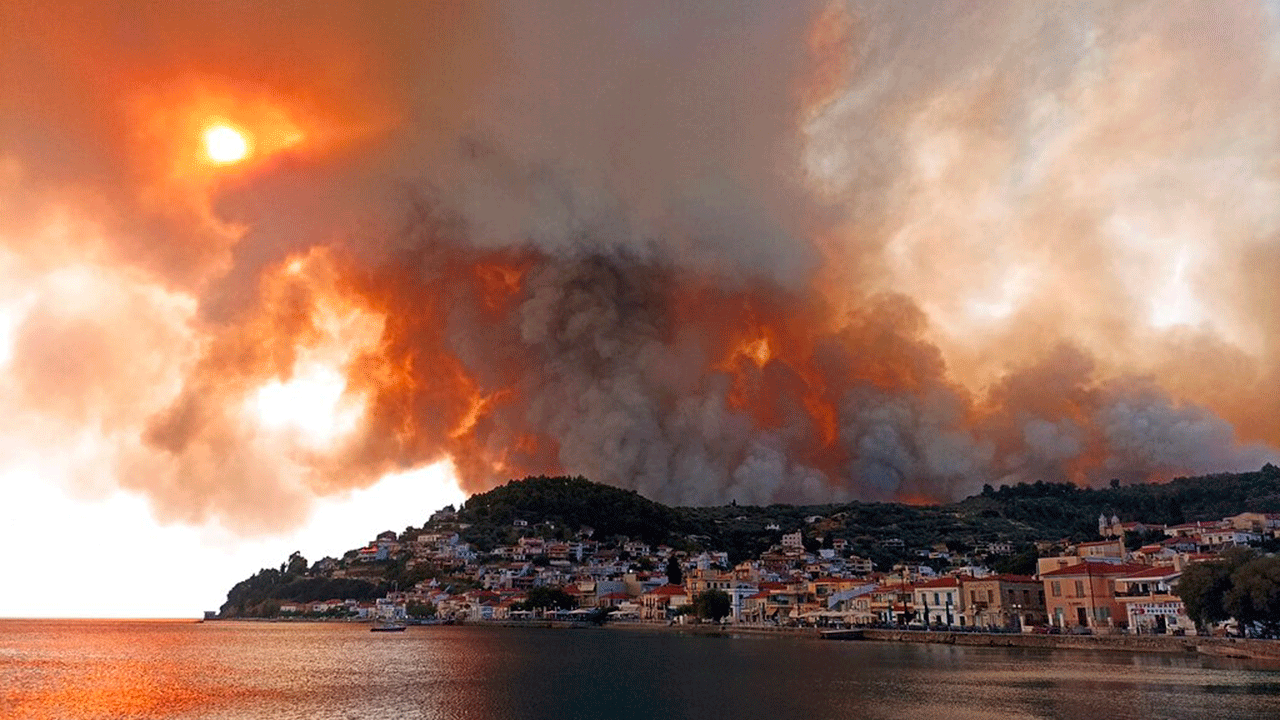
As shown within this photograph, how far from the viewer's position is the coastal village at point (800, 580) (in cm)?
5719

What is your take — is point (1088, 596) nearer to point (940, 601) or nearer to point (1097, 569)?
point (1097, 569)

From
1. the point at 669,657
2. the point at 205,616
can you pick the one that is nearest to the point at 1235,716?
the point at 669,657

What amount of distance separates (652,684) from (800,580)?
6280 cm

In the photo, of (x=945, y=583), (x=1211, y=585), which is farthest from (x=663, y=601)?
(x=1211, y=585)

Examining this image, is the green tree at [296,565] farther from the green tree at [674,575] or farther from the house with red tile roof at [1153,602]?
the house with red tile roof at [1153,602]

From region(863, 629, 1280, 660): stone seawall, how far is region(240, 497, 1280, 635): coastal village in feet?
9.64

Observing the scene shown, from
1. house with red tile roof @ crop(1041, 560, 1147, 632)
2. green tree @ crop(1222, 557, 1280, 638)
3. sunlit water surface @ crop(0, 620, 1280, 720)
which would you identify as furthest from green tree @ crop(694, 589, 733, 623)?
green tree @ crop(1222, 557, 1280, 638)

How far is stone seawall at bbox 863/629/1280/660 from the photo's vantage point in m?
39.3

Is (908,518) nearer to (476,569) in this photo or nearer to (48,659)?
(476,569)

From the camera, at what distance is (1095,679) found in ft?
110

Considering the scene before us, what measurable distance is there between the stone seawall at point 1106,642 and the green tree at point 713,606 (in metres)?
21.9

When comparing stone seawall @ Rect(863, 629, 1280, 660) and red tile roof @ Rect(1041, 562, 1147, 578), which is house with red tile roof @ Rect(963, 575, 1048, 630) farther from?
Answer: red tile roof @ Rect(1041, 562, 1147, 578)

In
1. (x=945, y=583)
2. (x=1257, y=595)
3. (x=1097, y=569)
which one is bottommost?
(x=1257, y=595)

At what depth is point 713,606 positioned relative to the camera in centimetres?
8725
